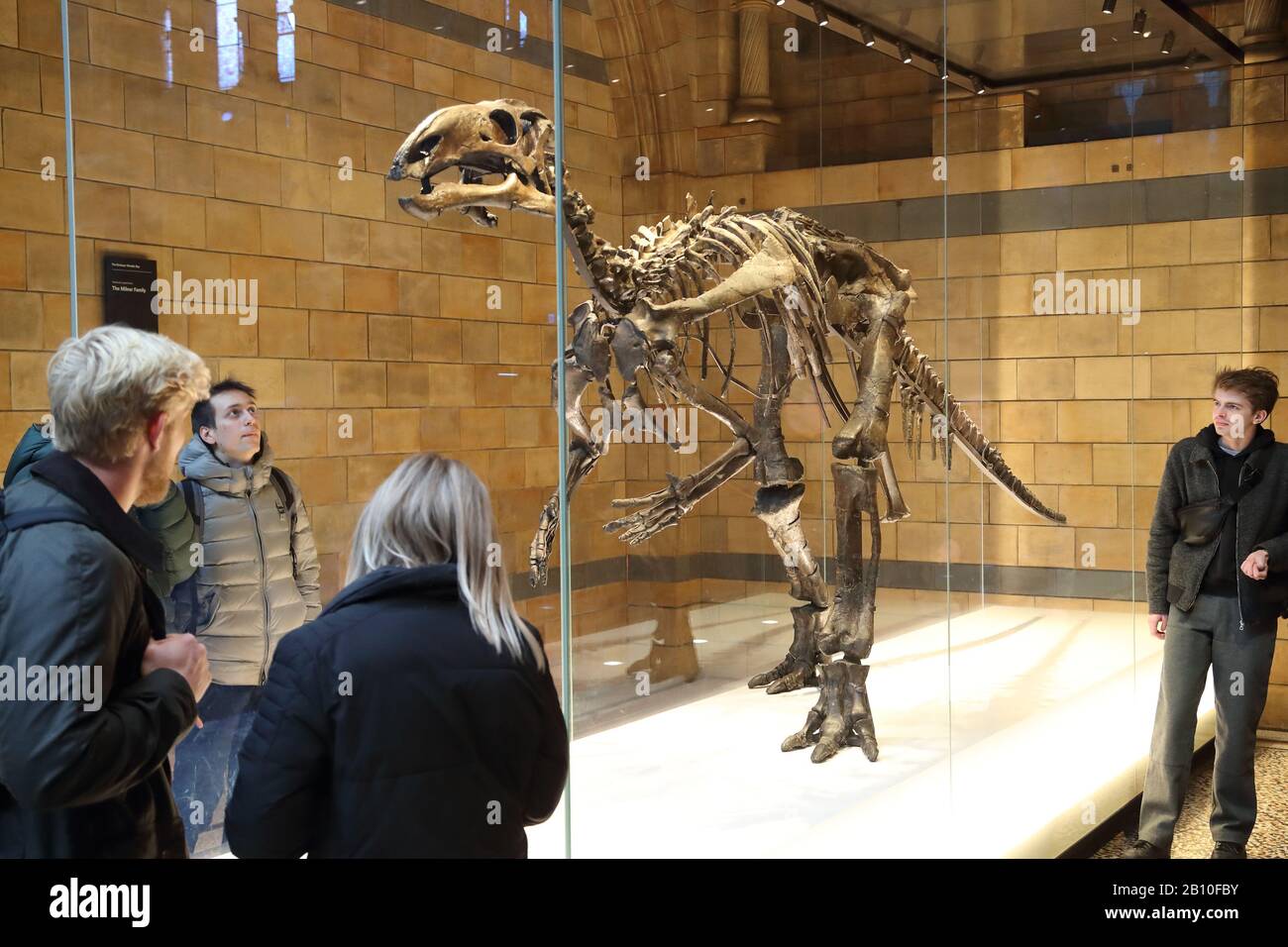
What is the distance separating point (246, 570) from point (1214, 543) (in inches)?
152

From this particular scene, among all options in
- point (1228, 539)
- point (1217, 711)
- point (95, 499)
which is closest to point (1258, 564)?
point (1228, 539)

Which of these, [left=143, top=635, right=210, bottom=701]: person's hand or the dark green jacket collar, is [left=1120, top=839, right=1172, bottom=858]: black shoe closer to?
[left=143, top=635, right=210, bottom=701]: person's hand

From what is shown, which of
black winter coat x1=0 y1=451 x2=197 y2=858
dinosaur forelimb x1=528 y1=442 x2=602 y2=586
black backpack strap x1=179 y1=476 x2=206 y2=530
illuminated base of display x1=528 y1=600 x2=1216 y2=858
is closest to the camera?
black winter coat x1=0 y1=451 x2=197 y2=858

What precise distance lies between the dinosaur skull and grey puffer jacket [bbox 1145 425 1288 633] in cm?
312

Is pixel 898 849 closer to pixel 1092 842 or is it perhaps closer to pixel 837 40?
pixel 1092 842

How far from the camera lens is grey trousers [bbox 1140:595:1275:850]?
5.09 metres

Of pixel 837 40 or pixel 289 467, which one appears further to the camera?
pixel 837 40

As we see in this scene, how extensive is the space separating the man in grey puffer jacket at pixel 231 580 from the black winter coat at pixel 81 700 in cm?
73

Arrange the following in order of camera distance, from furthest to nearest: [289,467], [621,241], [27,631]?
1. [621,241]
2. [289,467]
3. [27,631]

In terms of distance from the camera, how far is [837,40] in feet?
16.7

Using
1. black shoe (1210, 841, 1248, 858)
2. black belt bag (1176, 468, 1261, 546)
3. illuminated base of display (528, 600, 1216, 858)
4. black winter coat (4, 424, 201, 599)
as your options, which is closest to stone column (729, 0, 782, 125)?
illuminated base of display (528, 600, 1216, 858)

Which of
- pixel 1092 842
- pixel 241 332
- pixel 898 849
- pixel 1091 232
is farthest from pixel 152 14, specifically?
pixel 1092 842

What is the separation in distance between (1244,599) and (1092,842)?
4.40 feet

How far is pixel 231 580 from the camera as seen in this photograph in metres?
3.18
